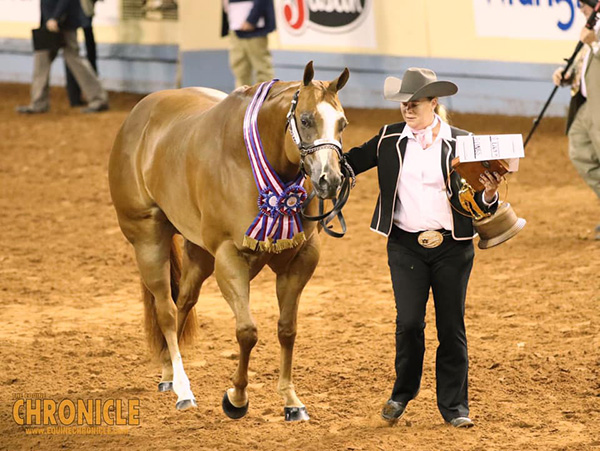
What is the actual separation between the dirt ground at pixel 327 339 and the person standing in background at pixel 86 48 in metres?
4.41

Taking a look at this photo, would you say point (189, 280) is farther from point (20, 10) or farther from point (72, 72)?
point (20, 10)

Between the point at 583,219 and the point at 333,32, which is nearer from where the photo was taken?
the point at 583,219

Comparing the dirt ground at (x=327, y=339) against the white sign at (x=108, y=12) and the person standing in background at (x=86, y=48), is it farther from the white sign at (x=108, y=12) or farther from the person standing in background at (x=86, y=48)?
the white sign at (x=108, y=12)

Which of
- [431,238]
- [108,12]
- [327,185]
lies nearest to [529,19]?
[108,12]

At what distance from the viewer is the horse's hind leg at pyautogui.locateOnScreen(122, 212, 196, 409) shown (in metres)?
6.37

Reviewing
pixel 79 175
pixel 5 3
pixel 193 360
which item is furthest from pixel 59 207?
pixel 5 3

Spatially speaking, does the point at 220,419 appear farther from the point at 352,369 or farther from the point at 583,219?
the point at 583,219

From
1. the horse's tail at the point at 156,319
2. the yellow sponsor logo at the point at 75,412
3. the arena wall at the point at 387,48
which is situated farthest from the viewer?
the arena wall at the point at 387,48

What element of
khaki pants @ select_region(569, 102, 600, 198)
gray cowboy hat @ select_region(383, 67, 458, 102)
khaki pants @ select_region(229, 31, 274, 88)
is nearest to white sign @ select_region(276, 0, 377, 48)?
khaki pants @ select_region(229, 31, 274, 88)

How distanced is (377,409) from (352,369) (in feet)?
2.50

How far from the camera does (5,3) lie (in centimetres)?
1869

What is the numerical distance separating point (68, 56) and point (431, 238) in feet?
38.2

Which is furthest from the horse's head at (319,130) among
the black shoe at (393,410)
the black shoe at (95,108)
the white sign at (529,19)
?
the black shoe at (95,108)

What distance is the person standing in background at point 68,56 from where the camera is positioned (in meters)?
15.5
